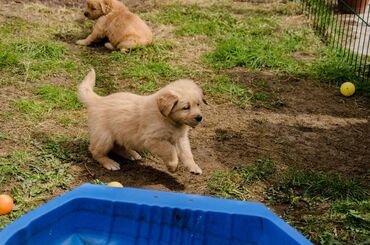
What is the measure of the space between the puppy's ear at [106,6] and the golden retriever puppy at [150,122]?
325 cm

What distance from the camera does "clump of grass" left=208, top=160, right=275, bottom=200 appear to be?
4172 mm

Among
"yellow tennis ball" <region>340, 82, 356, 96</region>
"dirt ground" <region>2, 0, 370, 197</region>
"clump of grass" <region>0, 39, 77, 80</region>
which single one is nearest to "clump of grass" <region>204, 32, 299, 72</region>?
"dirt ground" <region>2, 0, 370, 197</region>

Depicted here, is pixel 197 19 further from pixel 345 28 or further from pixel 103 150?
pixel 103 150

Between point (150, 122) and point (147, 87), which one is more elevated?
point (150, 122)

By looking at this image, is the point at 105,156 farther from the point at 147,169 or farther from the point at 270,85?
the point at 270,85

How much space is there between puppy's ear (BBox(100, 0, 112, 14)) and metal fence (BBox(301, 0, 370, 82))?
304cm

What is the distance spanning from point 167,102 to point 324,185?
1.37 metres

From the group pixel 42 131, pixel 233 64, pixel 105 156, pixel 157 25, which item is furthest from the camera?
pixel 157 25

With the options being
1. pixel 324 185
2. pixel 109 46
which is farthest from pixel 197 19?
pixel 324 185

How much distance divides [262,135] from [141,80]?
1736 millimetres

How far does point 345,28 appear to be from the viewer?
838 centimetres

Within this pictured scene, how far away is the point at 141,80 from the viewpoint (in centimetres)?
629

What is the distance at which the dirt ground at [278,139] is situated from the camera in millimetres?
4445

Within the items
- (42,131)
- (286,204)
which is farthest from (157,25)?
(286,204)
